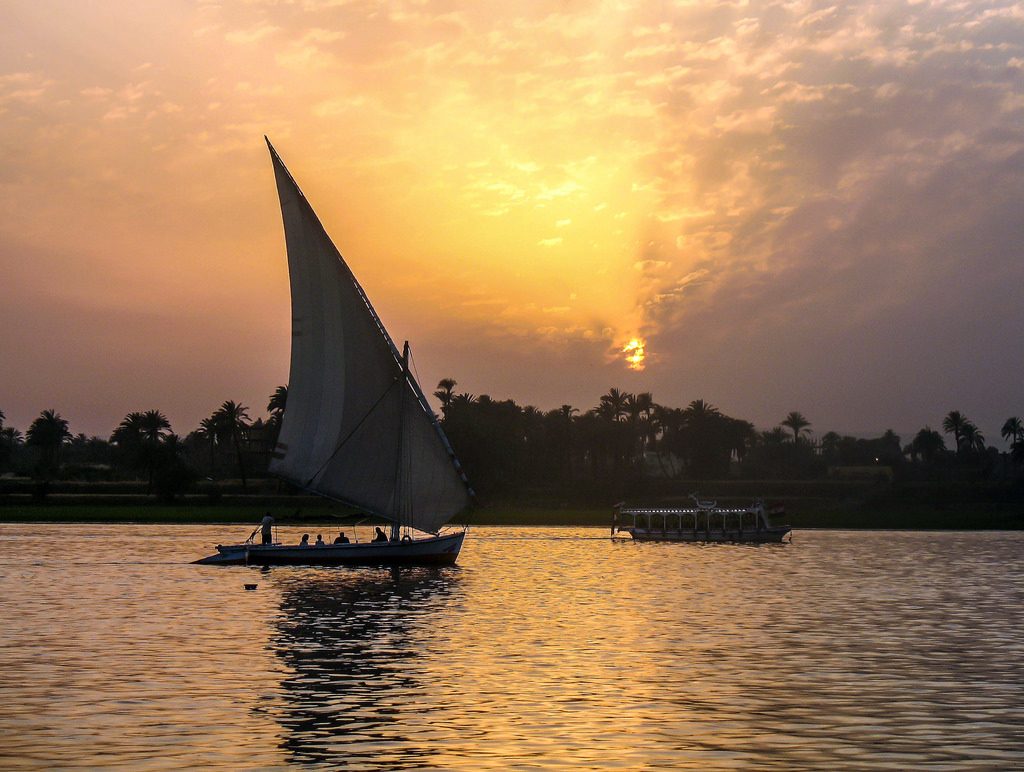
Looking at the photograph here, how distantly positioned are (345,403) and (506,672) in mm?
43183

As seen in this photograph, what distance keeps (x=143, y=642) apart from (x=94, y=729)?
14.1m

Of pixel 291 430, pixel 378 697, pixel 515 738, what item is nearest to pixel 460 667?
pixel 378 697

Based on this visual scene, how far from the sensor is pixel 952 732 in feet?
75.6

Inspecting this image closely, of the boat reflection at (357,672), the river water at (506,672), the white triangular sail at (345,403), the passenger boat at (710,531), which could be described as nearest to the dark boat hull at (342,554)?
the white triangular sail at (345,403)

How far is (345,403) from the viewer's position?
Answer: 238ft

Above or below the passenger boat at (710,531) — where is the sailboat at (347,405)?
above

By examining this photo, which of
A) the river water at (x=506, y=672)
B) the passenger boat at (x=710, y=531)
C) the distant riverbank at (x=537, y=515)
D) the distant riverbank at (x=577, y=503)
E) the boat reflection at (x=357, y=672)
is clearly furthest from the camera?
the distant riverbank at (x=577, y=503)

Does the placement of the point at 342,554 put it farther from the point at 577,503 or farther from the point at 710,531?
the point at 577,503

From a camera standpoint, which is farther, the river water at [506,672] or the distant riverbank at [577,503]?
the distant riverbank at [577,503]

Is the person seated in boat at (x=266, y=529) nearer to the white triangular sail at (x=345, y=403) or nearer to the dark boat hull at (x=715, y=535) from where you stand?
the white triangular sail at (x=345, y=403)

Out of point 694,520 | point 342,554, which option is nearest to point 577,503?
point 694,520

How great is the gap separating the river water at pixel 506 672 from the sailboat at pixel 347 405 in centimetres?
708

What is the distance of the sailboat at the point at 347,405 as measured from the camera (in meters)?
72.0

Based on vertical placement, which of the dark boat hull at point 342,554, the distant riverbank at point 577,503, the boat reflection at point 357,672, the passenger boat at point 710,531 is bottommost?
the boat reflection at point 357,672
